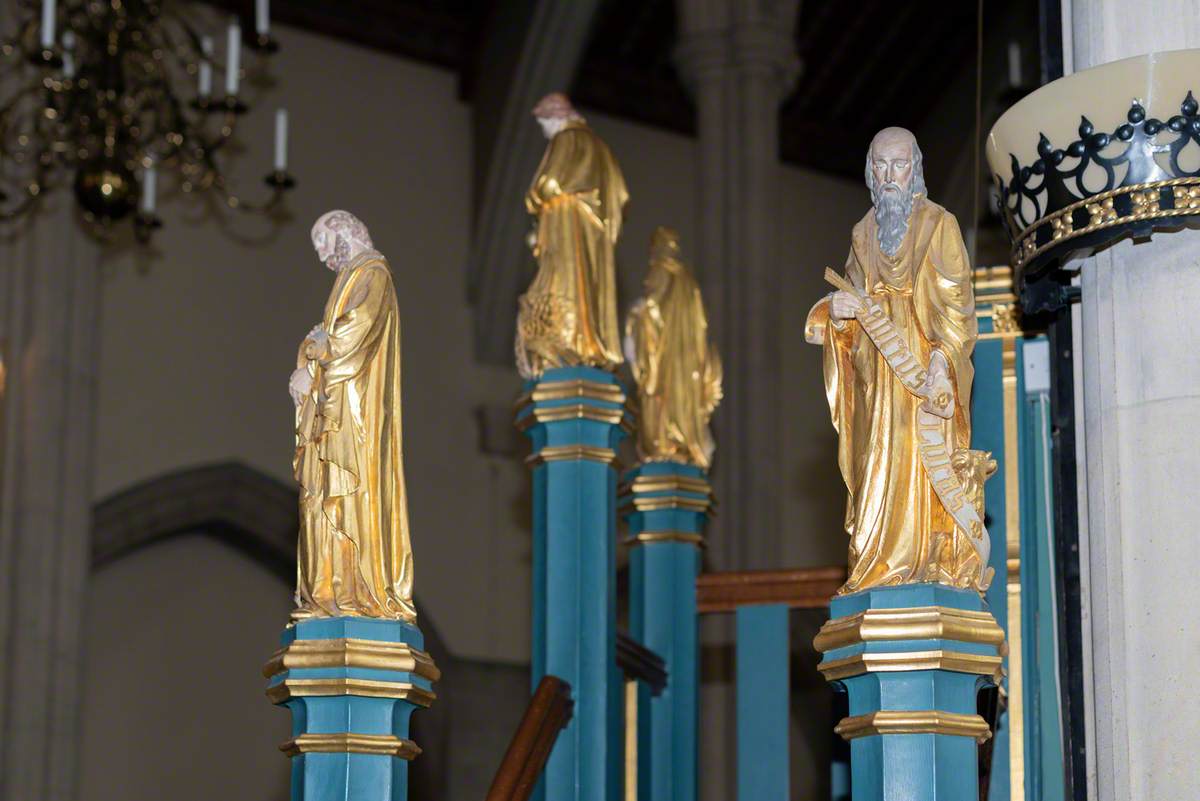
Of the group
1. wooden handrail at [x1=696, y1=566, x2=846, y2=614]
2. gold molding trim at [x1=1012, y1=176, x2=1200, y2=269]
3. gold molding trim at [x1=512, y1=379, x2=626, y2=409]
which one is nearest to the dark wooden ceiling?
gold molding trim at [x1=512, y1=379, x2=626, y2=409]

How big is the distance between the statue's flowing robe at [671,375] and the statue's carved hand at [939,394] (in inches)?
98.9

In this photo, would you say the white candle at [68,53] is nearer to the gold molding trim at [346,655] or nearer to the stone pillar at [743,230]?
the stone pillar at [743,230]

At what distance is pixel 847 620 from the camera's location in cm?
517

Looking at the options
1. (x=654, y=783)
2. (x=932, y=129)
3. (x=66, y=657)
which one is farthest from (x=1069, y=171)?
(x=932, y=129)

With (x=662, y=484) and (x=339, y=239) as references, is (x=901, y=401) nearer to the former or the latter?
(x=339, y=239)

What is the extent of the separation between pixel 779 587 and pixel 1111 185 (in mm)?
2062

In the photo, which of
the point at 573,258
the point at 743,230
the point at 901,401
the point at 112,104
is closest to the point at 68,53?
the point at 112,104

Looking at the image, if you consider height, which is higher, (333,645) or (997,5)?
(997,5)

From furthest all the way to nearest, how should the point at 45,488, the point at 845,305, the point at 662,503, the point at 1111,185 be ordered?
the point at 45,488 → the point at 662,503 → the point at 845,305 → the point at 1111,185

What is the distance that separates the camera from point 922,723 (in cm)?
505

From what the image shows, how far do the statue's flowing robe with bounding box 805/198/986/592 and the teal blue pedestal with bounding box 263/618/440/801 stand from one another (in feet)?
4.26

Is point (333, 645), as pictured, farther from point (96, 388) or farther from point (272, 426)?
point (272, 426)

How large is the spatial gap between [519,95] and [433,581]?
3.32 metres

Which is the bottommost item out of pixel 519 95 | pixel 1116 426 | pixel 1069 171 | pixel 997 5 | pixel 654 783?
pixel 654 783
